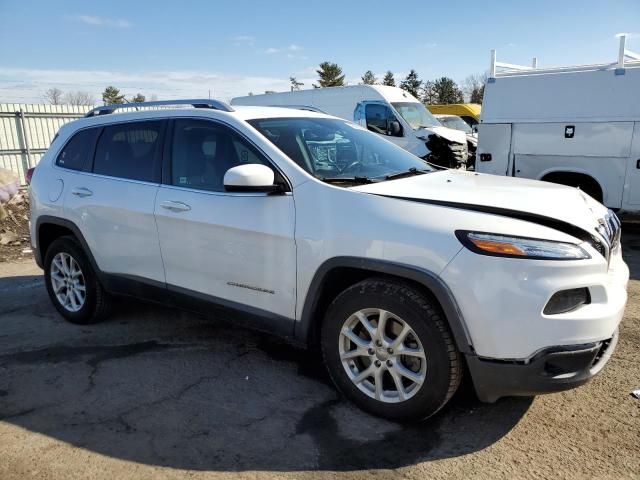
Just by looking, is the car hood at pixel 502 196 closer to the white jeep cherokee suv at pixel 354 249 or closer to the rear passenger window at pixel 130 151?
the white jeep cherokee suv at pixel 354 249

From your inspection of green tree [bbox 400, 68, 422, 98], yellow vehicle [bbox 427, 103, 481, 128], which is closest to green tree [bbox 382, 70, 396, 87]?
green tree [bbox 400, 68, 422, 98]

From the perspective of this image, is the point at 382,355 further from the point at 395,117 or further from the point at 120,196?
the point at 395,117

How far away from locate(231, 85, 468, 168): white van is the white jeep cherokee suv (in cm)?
750

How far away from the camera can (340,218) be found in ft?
9.62

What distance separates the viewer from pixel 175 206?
143 inches

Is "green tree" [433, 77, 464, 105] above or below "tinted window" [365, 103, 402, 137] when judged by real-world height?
above

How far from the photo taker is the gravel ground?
2.63m

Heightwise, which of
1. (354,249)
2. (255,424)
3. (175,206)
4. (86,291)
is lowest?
(255,424)

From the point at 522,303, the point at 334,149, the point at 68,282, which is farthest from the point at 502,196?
the point at 68,282

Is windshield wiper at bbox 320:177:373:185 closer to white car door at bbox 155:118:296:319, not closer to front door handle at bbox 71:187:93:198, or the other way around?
white car door at bbox 155:118:296:319

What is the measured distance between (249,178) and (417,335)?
1.30 metres

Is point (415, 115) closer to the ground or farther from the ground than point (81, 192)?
farther from the ground

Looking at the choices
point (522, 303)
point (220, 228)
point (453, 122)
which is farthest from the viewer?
point (453, 122)

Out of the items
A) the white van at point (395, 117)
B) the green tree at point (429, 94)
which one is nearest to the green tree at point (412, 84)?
the green tree at point (429, 94)
